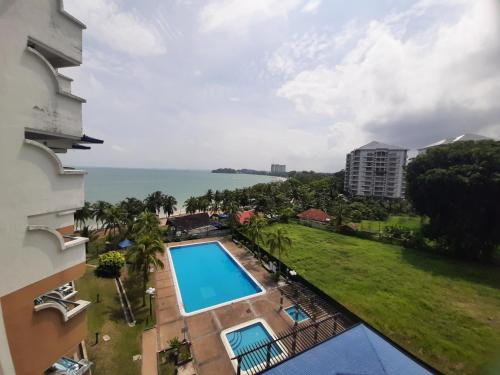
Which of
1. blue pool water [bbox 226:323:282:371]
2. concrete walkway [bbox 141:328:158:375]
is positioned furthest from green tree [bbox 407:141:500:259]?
concrete walkway [bbox 141:328:158:375]

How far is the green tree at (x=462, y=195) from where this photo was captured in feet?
78.6

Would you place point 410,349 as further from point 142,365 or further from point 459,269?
point 459,269

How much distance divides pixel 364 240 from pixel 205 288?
25.1 m

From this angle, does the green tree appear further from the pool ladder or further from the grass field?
the grass field

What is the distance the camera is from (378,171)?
7394 centimetres

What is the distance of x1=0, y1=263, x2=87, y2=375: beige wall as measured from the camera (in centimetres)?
497

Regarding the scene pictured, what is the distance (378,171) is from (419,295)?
63.8 metres

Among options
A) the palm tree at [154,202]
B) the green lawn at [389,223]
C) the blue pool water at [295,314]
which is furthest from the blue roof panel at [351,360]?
the palm tree at [154,202]

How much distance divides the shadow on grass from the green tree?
77.5 inches

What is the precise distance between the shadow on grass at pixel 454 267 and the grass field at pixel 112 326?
2732 cm

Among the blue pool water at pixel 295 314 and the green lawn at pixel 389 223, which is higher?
the green lawn at pixel 389 223

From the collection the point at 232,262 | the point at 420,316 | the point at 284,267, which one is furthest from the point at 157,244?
the point at 420,316

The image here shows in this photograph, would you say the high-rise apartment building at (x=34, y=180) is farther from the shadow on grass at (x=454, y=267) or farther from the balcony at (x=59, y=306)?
the shadow on grass at (x=454, y=267)

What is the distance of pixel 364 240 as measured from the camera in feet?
110
